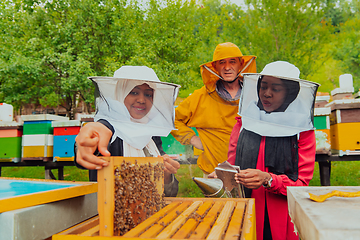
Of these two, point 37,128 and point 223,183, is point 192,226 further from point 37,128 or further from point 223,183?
point 37,128

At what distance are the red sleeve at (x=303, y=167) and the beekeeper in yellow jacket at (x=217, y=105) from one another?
2.97 feet

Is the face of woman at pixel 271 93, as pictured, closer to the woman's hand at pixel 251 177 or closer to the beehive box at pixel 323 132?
the woman's hand at pixel 251 177

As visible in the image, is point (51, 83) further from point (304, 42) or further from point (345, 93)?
point (345, 93)

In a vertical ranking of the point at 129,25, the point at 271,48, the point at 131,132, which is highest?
the point at 129,25

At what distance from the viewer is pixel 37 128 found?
5.28 m

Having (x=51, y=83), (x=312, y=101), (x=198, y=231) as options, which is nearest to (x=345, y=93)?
(x=312, y=101)

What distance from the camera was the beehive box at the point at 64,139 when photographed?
5.13 metres

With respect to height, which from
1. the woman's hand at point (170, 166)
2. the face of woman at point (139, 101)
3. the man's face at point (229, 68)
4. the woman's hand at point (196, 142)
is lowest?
the woman's hand at point (170, 166)

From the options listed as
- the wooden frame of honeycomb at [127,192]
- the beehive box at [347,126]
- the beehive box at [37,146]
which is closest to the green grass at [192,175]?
the beehive box at [37,146]

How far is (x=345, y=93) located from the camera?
301 inches

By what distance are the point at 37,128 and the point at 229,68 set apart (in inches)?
165

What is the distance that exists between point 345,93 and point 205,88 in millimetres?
6421

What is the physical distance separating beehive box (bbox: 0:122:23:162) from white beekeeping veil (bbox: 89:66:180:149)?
178 inches

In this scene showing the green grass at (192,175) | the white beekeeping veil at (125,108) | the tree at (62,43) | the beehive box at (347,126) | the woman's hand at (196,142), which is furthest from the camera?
the tree at (62,43)
